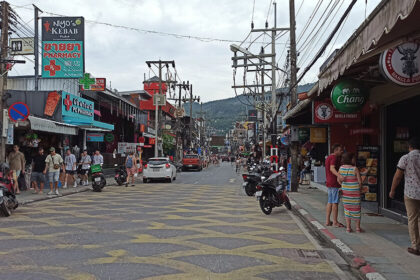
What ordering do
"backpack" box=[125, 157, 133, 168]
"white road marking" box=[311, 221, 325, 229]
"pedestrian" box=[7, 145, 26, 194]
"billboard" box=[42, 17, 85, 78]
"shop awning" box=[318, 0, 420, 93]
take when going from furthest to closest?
"billboard" box=[42, 17, 85, 78], "backpack" box=[125, 157, 133, 168], "pedestrian" box=[7, 145, 26, 194], "white road marking" box=[311, 221, 325, 229], "shop awning" box=[318, 0, 420, 93]

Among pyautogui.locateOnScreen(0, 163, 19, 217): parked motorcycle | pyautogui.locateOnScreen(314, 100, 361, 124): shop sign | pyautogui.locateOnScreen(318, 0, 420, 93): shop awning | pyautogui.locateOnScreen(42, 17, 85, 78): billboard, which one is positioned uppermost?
pyautogui.locateOnScreen(42, 17, 85, 78): billboard

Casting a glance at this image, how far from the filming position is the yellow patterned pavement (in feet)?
18.4

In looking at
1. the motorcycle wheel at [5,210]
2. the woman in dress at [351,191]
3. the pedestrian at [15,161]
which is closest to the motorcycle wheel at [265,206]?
the woman in dress at [351,191]

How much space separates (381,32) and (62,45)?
19.9 m

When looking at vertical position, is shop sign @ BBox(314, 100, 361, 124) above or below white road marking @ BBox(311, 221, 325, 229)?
above

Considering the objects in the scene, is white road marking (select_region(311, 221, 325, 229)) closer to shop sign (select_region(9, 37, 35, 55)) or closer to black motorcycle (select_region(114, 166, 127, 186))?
black motorcycle (select_region(114, 166, 127, 186))

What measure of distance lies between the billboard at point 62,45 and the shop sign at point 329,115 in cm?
1434

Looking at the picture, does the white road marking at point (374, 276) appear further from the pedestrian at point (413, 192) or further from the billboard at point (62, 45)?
the billboard at point (62, 45)

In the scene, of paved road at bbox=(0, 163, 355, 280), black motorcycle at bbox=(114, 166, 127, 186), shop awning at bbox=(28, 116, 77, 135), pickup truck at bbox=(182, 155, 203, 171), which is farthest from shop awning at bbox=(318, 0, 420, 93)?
pickup truck at bbox=(182, 155, 203, 171)

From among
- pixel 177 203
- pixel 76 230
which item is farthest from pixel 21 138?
pixel 76 230

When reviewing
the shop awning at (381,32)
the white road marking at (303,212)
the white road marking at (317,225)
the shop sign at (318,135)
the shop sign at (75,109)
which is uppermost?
the shop sign at (75,109)

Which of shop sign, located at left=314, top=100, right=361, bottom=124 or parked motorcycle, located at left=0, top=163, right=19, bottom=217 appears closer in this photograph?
parked motorcycle, located at left=0, top=163, right=19, bottom=217

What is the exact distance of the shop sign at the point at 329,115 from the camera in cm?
1248

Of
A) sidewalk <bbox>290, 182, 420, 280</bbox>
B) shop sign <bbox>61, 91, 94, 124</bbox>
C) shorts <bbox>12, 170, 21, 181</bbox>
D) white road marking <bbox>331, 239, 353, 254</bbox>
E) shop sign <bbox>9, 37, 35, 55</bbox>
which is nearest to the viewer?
sidewalk <bbox>290, 182, 420, 280</bbox>
